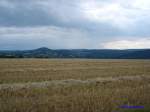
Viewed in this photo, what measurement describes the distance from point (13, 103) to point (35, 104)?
0.99 meters

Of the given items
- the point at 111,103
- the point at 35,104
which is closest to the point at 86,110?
the point at 111,103

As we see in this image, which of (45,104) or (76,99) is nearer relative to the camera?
(45,104)

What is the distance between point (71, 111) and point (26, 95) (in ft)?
15.1

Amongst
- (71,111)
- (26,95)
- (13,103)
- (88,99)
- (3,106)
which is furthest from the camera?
(26,95)

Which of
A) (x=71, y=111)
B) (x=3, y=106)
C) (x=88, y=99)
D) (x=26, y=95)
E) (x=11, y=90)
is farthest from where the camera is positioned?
(x=11, y=90)

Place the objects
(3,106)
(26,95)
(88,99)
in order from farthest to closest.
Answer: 1. (26,95)
2. (88,99)
3. (3,106)

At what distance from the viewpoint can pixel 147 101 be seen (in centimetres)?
1099

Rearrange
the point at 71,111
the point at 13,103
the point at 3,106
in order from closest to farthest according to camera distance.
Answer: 1. the point at 71,111
2. the point at 3,106
3. the point at 13,103

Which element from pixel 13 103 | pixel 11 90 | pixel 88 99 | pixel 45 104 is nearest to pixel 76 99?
→ pixel 88 99

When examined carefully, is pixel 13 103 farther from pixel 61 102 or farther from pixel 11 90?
pixel 11 90

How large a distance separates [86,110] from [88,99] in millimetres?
1994

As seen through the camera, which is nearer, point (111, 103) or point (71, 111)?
point (71, 111)

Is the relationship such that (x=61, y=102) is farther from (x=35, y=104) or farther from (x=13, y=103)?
(x=13, y=103)

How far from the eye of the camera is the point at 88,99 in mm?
11477
